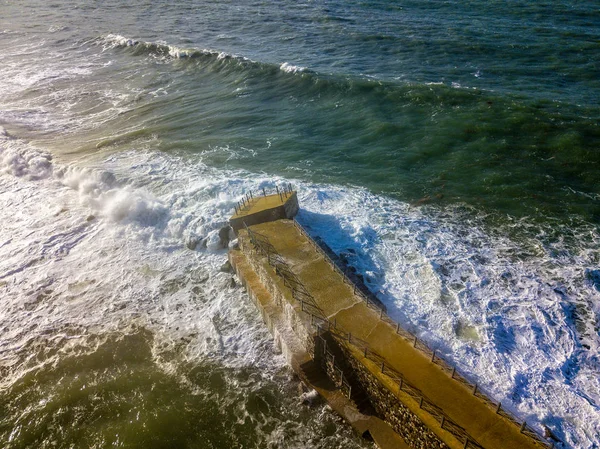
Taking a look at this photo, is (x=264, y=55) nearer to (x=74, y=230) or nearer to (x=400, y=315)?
(x=74, y=230)

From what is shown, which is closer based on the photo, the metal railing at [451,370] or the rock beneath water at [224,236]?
the metal railing at [451,370]

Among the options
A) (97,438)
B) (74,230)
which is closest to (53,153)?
(74,230)

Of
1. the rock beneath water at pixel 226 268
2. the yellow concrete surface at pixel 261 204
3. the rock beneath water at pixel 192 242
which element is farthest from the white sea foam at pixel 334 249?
the yellow concrete surface at pixel 261 204

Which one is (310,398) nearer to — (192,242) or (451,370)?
(451,370)

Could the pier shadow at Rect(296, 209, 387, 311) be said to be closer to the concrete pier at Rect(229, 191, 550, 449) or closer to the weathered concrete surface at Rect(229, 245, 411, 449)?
the concrete pier at Rect(229, 191, 550, 449)

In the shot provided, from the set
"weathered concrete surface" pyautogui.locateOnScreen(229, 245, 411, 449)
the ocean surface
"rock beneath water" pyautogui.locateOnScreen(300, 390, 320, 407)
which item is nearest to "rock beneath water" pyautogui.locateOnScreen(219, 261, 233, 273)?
the ocean surface

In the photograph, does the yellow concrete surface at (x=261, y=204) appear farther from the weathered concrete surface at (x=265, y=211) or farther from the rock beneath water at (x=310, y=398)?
the rock beneath water at (x=310, y=398)

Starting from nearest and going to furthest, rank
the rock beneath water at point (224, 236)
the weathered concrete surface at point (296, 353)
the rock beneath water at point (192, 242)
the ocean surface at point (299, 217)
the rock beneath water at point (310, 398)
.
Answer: the weathered concrete surface at point (296, 353) < the rock beneath water at point (310, 398) < the ocean surface at point (299, 217) < the rock beneath water at point (224, 236) < the rock beneath water at point (192, 242)
